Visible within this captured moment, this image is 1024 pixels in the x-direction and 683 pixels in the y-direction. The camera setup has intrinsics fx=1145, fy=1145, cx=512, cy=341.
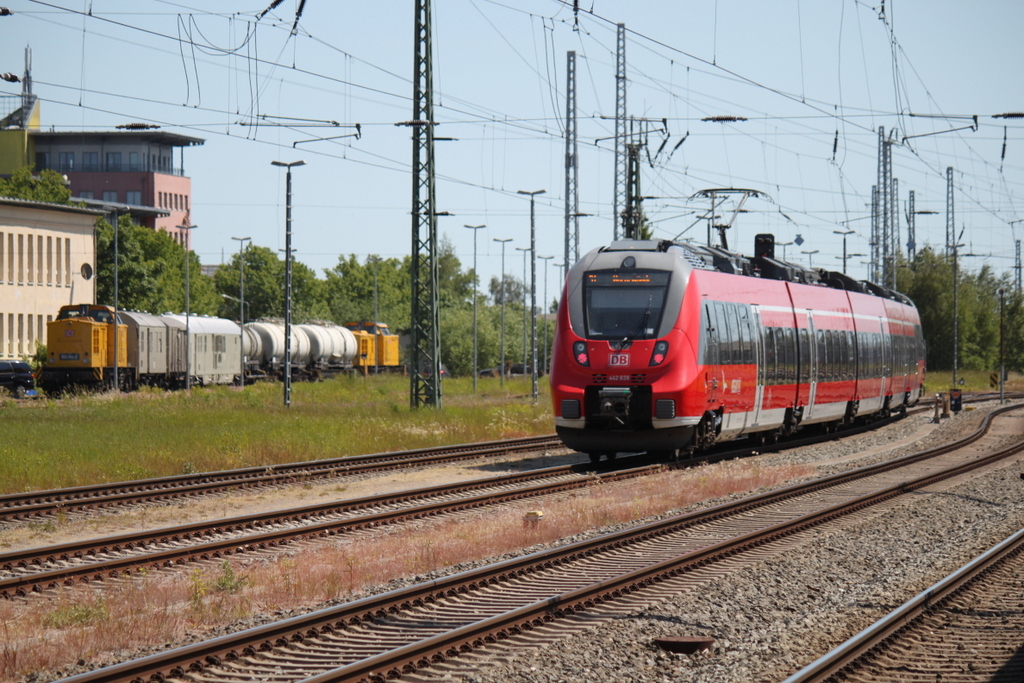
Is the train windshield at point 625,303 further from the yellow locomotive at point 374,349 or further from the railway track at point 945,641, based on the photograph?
the yellow locomotive at point 374,349

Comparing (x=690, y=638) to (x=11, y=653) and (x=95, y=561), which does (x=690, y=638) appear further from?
(x=95, y=561)

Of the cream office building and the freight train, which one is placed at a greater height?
the cream office building

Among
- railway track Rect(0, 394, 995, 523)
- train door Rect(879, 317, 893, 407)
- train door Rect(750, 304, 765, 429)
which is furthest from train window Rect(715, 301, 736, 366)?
train door Rect(879, 317, 893, 407)

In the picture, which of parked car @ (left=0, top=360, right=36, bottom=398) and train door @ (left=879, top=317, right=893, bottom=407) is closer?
train door @ (left=879, top=317, right=893, bottom=407)

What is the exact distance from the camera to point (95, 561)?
39.5 ft

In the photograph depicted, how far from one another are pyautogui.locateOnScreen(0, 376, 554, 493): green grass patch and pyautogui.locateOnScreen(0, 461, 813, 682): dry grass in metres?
7.74

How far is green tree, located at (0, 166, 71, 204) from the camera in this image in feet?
265

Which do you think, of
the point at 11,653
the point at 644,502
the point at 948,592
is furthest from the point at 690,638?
the point at 644,502

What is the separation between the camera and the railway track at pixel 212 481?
627 inches

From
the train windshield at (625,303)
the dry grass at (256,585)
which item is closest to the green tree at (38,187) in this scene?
the train windshield at (625,303)

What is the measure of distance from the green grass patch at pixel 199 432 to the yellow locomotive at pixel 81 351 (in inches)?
219

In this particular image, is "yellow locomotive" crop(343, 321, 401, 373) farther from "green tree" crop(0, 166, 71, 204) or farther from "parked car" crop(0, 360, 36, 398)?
"parked car" crop(0, 360, 36, 398)

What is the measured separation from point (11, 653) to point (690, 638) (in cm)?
488

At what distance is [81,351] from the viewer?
154ft
